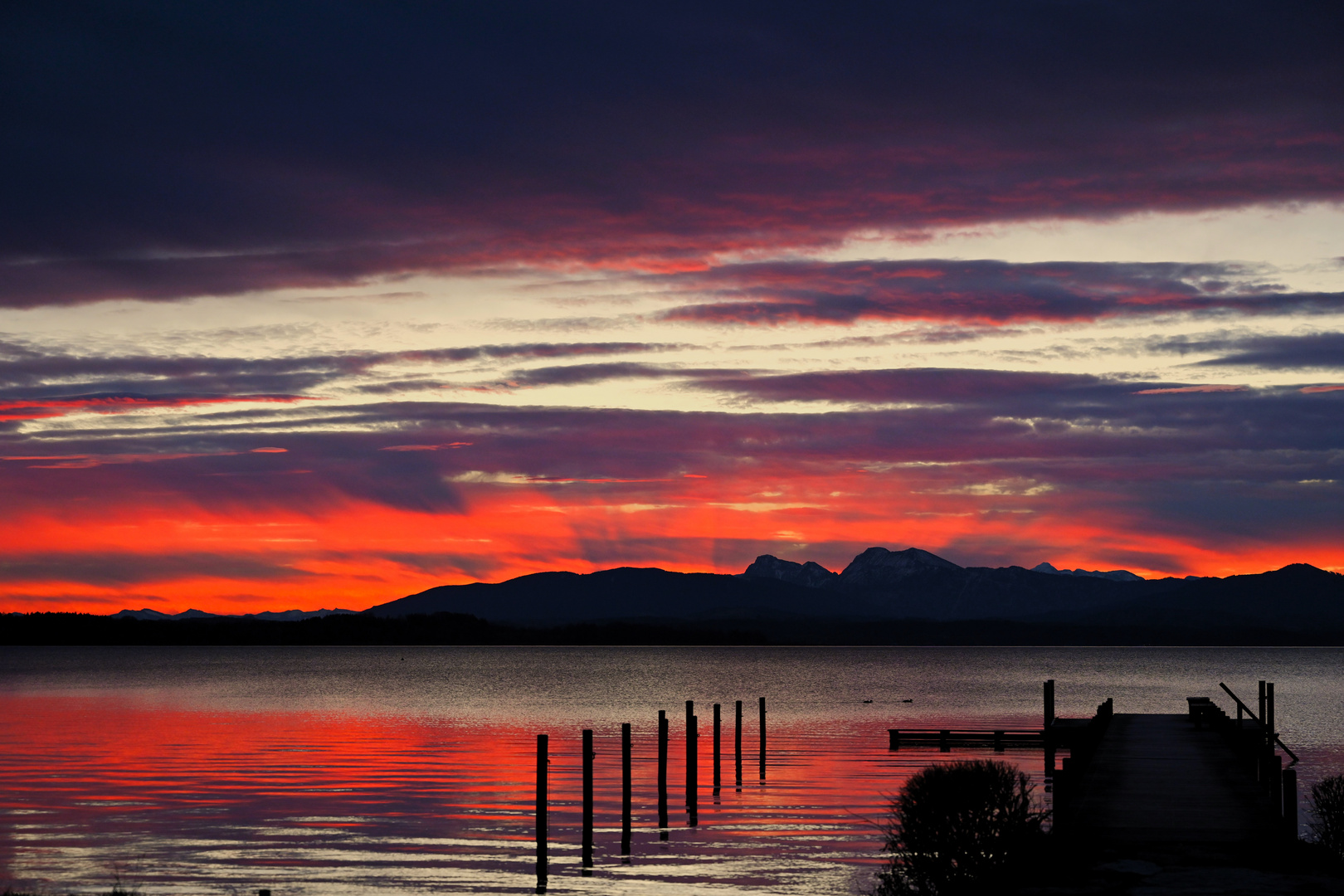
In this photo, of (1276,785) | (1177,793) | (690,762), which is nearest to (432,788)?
(690,762)

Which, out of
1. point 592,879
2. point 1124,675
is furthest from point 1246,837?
point 1124,675

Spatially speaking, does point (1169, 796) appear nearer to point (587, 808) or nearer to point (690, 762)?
point (587, 808)

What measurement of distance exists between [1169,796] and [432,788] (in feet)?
82.2

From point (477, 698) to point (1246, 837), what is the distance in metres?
91.9

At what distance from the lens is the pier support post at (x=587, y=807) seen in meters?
31.3

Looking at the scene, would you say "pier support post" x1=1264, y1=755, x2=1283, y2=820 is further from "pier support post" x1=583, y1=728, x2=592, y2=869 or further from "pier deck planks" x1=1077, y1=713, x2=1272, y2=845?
"pier support post" x1=583, y1=728, x2=592, y2=869

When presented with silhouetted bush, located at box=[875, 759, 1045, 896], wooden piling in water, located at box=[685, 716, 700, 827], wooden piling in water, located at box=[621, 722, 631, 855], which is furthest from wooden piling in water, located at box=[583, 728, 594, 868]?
silhouetted bush, located at box=[875, 759, 1045, 896]

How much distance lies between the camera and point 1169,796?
2823cm

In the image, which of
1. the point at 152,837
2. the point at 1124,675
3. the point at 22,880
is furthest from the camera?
the point at 1124,675

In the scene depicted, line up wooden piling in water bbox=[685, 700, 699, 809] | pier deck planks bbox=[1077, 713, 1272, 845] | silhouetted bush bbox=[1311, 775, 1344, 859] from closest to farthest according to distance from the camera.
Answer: pier deck planks bbox=[1077, 713, 1272, 845], silhouetted bush bbox=[1311, 775, 1344, 859], wooden piling in water bbox=[685, 700, 699, 809]

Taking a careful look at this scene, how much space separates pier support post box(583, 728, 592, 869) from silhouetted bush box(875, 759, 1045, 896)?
39.3 feet

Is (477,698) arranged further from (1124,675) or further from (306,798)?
(1124,675)

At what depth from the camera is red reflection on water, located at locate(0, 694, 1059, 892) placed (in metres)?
29.9

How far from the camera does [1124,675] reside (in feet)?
588
